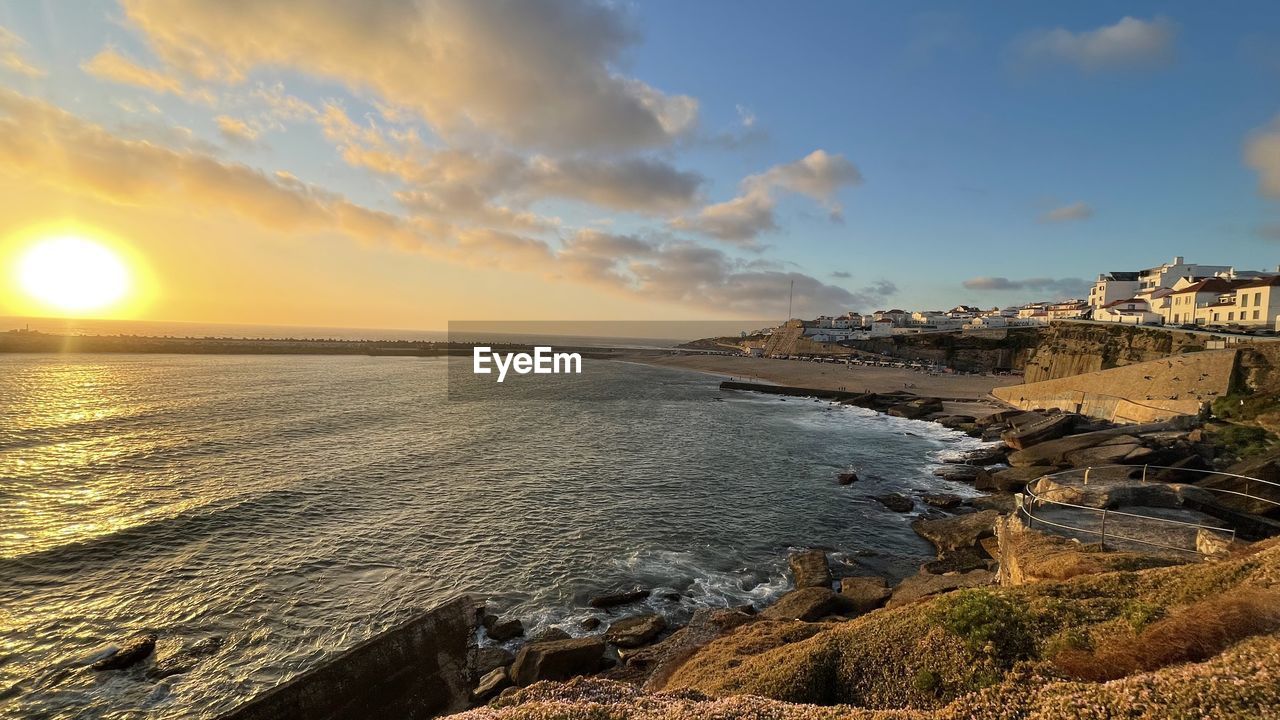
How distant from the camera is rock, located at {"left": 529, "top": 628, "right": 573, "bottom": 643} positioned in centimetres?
1528

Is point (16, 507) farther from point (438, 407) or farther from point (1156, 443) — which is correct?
point (1156, 443)

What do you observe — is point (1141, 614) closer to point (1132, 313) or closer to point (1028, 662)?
point (1028, 662)

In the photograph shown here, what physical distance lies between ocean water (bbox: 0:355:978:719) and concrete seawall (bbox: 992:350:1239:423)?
10.3 m

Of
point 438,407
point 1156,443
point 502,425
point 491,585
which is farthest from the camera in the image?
point 438,407

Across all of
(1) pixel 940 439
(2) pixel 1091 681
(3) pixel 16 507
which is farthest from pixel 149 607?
(1) pixel 940 439

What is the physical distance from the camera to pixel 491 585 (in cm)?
1927

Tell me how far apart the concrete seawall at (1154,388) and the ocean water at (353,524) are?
1032cm

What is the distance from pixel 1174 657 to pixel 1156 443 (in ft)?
96.8

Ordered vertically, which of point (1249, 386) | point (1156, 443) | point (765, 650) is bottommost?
point (765, 650)

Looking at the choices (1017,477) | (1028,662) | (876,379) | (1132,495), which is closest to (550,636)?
(1028,662)

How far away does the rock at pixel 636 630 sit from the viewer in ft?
51.9

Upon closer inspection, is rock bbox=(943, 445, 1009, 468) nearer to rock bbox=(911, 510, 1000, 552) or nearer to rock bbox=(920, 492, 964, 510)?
rock bbox=(920, 492, 964, 510)

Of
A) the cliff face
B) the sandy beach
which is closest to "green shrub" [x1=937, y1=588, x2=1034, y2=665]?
the sandy beach

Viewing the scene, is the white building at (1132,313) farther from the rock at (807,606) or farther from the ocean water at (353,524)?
the rock at (807,606)
